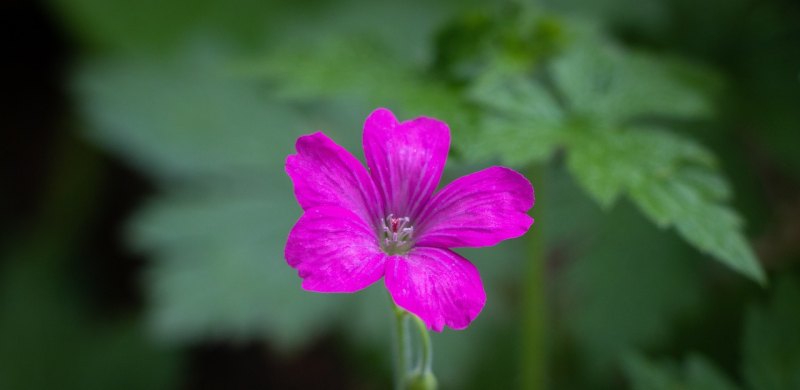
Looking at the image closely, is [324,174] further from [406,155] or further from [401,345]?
[401,345]

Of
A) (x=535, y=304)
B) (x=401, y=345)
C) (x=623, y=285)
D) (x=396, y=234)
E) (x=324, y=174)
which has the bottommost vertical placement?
(x=623, y=285)

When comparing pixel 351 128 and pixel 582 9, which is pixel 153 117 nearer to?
pixel 351 128

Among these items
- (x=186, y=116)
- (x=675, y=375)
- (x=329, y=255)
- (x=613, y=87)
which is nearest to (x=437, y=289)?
(x=329, y=255)

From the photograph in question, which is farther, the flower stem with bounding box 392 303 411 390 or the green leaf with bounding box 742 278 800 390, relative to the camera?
the green leaf with bounding box 742 278 800 390

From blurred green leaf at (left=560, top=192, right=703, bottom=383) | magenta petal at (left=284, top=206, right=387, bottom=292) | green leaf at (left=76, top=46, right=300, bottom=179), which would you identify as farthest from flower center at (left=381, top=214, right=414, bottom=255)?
green leaf at (left=76, top=46, right=300, bottom=179)

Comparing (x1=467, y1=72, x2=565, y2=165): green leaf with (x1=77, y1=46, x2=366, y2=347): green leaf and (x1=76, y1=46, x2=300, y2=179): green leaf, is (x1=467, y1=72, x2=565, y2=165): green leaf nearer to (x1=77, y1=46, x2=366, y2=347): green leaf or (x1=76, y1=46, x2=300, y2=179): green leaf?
(x1=77, y1=46, x2=366, y2=347): green leaf

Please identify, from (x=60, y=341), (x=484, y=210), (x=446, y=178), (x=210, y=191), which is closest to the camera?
(x=484, y=210)

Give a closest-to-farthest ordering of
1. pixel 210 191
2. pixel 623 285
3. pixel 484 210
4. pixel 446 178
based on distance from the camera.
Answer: pixel 484 210 < pixel 623 285 < pixel 446 178 < pixel 210 191

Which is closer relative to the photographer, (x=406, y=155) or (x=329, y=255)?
(x=329, y=255)
